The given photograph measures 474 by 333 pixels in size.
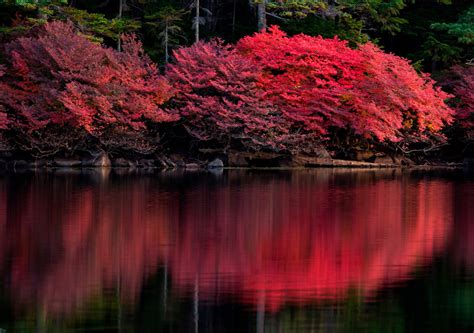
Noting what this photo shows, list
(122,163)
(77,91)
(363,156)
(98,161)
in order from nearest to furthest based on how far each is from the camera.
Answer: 1. (77,91)
2. (98,161)
3. (122,163)
4. (363,156)

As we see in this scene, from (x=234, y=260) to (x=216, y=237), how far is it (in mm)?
2467

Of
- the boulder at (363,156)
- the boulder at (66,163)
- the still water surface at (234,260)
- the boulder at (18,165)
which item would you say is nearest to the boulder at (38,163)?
the boulder at (18,165)

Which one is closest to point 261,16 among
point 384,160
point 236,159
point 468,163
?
point 236,159

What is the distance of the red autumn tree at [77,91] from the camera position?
33.9 meters

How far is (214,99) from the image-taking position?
35719mm

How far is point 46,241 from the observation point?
15.6m

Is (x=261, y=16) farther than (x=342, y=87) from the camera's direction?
Yes

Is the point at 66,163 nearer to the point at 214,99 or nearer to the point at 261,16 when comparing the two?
the point at 214,99

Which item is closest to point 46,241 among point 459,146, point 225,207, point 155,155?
point 225,207

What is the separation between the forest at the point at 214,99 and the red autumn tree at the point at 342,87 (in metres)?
0.05

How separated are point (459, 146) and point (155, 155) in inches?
488

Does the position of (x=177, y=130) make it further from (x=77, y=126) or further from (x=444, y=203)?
(x=444, y=203)

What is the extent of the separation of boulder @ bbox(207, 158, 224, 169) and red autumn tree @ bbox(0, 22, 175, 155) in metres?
2.18

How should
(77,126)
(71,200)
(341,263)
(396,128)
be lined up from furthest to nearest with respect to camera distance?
(396,128), (77,126), (71,200), (341,263)
